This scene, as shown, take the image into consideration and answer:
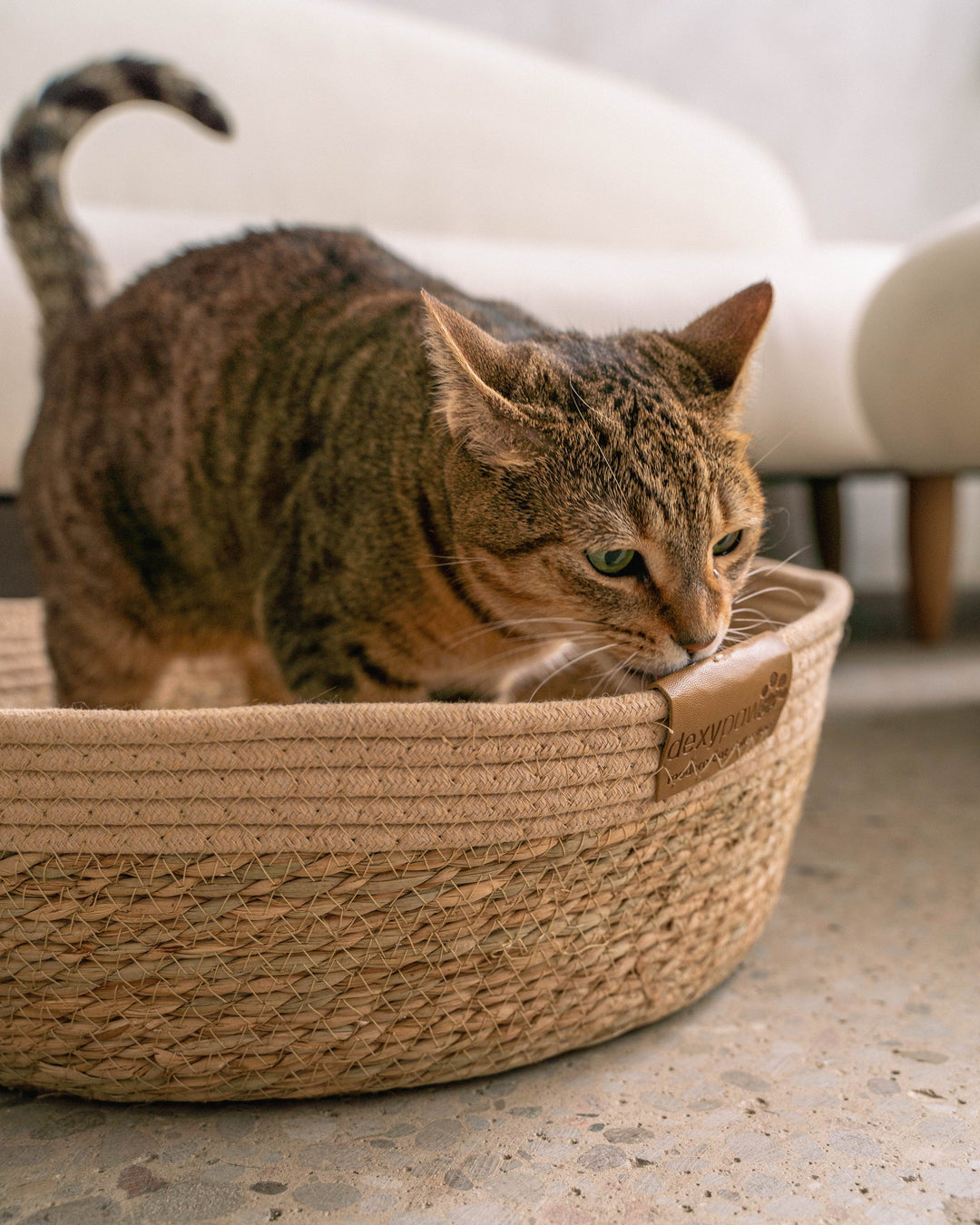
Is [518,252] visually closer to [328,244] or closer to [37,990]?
[328,244]

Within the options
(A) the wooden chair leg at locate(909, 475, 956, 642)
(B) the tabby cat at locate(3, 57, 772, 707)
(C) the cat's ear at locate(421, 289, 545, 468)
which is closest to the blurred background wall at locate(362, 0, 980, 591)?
(A) the wooden chair leg at locate(909, 475, 956, 642)

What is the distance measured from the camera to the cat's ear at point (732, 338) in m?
0.98

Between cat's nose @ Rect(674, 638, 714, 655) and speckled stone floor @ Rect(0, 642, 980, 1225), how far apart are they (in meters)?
0.37

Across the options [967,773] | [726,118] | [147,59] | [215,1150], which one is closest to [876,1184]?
[215,1150]

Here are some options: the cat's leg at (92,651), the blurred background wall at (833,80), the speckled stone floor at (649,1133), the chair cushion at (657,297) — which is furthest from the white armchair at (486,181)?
the speckled stone floor at (649,1133)

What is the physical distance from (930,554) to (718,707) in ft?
5.87

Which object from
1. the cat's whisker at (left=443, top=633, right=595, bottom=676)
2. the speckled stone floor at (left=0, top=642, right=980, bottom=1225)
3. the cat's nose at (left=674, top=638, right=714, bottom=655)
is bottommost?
the speckled stone floor at (left=0, top=642, right=980, bottom=1225)

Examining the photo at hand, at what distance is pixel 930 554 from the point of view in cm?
238

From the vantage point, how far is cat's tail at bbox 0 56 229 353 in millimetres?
1304

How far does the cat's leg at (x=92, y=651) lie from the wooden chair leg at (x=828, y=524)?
1960 millimetres

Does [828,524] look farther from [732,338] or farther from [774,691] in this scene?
[774,691]

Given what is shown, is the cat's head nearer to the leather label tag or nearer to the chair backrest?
the leather label tag

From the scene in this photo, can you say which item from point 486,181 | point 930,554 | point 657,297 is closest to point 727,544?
point 657,297

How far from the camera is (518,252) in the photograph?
6.20 feet
